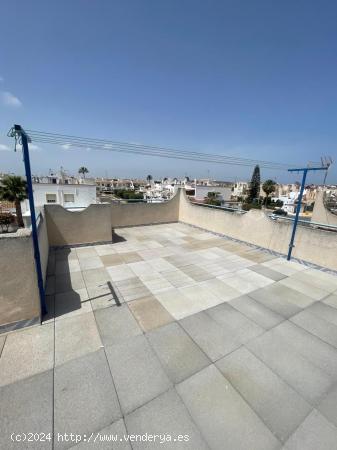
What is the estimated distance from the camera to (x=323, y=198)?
32.6 ft

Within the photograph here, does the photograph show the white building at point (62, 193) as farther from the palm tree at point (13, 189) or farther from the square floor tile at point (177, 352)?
the square floor tile at point (177, 352)

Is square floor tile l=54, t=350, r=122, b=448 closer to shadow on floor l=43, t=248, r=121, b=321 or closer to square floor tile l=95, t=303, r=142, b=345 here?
square floor tile l=95, t=303, r=142, b=345

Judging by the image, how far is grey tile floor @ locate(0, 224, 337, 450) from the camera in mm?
1873

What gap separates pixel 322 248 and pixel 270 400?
4931mm

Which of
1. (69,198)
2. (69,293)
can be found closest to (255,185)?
(69,198)

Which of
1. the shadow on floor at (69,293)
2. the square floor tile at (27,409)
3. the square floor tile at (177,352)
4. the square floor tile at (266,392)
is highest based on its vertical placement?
the square floor tile at (266,392)

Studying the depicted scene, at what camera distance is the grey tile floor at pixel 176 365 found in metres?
1.87

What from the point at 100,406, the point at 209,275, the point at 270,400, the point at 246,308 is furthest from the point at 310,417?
the point at 209,275

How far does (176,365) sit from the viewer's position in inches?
99.8

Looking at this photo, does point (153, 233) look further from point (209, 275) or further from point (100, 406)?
point (100, 406)

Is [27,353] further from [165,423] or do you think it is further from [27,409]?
[165,423]

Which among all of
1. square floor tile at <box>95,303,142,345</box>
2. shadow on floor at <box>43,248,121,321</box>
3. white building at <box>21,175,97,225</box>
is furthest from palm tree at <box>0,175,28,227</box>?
square floor tile at <box>95,303,142,345</box>

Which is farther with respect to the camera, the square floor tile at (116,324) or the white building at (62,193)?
the white building at (62,193)

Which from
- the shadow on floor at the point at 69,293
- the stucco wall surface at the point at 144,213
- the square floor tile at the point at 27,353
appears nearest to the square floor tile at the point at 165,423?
the square floor tile at the point at 27,353
